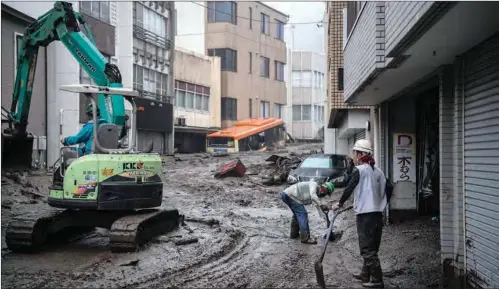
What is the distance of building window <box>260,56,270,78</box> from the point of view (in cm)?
4797

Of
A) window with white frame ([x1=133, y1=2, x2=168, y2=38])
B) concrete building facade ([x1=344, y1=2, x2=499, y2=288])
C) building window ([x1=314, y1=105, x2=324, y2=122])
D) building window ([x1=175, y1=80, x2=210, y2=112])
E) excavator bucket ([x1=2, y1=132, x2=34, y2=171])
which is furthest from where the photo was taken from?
building window ([x1=314, y1=105, x2=324, y2=122])

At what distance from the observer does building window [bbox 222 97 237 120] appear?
42969 mm

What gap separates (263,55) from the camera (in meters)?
48.1

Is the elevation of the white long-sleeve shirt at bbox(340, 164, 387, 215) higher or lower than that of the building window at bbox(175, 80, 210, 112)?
lower

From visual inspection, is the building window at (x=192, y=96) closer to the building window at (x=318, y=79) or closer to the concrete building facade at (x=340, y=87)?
the building window at (x=318, y=79)

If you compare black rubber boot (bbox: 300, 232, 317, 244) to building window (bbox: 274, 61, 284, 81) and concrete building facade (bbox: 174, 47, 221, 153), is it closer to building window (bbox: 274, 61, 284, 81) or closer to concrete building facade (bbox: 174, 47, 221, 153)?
concrete building facade (bbox: 174, 47, 221, 153)

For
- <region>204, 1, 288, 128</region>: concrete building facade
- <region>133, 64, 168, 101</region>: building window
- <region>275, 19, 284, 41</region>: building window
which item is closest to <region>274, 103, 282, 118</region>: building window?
<region>204, 1, 288, 128</region>: concrete building facade

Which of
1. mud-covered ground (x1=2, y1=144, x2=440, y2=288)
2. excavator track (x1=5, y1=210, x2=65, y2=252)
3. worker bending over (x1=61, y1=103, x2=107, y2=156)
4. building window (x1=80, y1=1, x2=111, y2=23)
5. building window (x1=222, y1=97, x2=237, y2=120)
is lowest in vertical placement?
mud-covered ground (x1=2, y1=144, x2=440, y2=288)

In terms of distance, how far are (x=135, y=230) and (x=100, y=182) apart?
1015 mm

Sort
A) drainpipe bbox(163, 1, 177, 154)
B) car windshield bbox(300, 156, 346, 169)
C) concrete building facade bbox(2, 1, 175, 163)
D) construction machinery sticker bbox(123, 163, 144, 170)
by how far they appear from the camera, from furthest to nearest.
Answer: drainpipe bbox(163, 1, 177, 154), concrete building facade bbox(2, 1, 175, 163), car windshield bbox(300, 156, 346, 169), construction machinery sticker bbox(123, 163, 144, 170)

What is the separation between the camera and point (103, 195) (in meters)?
8.75

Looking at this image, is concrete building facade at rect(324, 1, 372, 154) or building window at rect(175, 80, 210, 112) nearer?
concrete building facade at rect(324, 1, 372, 154)

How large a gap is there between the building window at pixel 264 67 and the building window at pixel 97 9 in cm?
2334

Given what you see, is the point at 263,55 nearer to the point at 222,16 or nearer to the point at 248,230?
the point at 222,16
